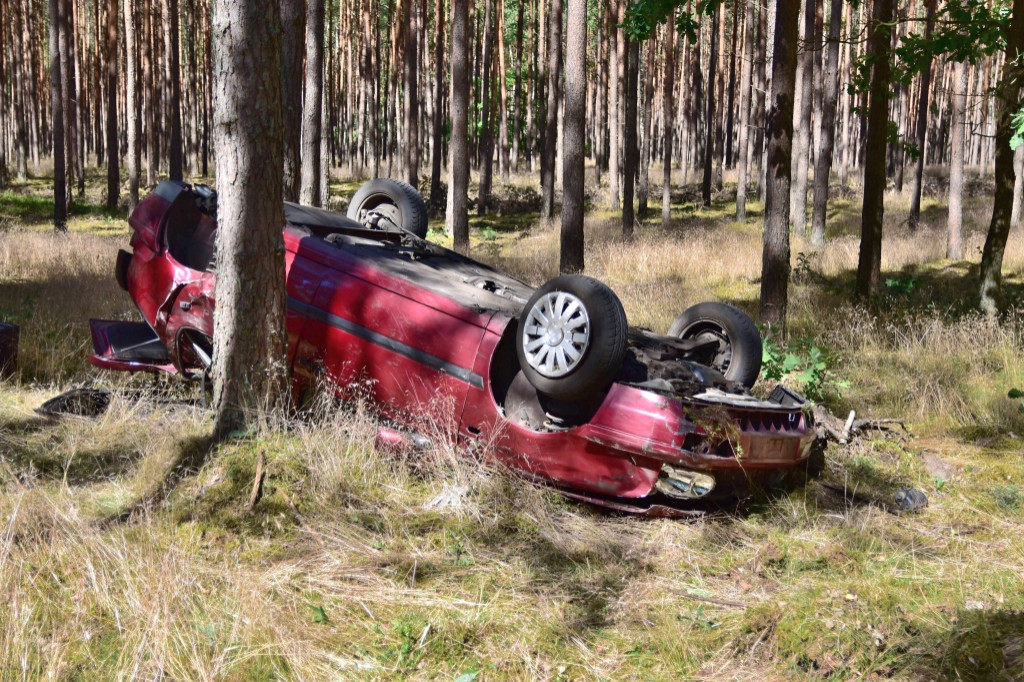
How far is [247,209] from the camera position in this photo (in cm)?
511

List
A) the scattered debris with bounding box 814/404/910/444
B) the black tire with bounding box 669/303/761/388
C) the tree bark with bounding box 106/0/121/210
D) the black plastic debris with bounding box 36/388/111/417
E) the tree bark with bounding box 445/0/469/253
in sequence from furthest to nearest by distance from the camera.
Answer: the tree bark with bounding box 106/0/121/210 < the tree bark with bounding box 445/0/469/253 < the scattered debris with bounding box 814/404/910/444 < the black plastic debris with bounding box 36/388/111/417 < the black tire with bounding box 669/303/761/388

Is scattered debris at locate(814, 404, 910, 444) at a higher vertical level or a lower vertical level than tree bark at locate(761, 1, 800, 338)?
lower

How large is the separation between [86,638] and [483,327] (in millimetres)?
2546

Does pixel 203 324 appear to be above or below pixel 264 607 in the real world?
above

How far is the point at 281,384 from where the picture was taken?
5.41 metres

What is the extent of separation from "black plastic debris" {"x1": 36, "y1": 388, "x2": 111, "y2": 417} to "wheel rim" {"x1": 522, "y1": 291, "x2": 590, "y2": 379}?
3.30 m

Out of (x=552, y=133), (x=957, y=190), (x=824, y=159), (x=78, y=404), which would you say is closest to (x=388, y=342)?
(x=78, y=404)

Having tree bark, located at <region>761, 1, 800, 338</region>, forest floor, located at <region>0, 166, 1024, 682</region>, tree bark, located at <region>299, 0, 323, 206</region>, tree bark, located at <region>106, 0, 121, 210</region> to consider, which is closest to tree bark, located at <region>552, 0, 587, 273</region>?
tree bark, located at <region>761, 1, 800, 338</region>

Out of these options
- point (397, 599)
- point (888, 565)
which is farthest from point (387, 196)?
point (888, 565)

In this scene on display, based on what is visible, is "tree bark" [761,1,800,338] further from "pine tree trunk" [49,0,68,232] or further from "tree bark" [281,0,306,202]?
"pine tree trunk" [49,0,68,232]

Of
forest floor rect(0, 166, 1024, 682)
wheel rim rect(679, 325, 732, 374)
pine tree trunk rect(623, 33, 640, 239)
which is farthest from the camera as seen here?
pine tree trunk rect(623, 33, 640, 239)

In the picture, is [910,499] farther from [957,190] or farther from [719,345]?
[957,190]

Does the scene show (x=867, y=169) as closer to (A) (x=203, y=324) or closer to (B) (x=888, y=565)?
(B) (x=888, y=565)

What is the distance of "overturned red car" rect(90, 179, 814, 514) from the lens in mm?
4523
